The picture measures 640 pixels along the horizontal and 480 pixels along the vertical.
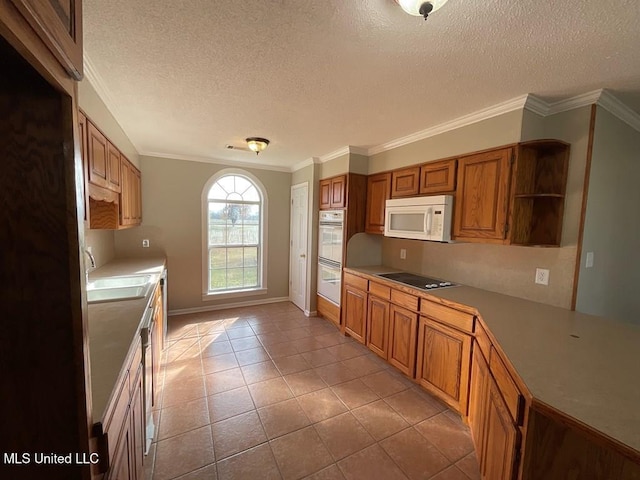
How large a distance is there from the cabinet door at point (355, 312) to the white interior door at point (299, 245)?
1006 mm

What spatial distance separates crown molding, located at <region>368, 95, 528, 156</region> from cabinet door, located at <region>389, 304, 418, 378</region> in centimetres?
170

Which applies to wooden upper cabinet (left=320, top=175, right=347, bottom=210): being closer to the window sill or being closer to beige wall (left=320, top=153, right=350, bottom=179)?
beige wall (left=320, top=153, right=350, bottom=179)

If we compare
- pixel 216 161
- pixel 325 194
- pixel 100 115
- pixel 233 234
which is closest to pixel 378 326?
pixel 325 194

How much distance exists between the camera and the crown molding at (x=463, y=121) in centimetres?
198

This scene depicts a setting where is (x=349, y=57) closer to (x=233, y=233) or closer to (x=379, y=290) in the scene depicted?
(x=379, y=290)

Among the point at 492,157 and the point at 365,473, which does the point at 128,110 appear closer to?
the point at 492,157

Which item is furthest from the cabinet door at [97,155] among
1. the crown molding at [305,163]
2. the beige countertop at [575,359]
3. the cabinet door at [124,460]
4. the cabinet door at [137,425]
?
the beige countertop at [575,359]

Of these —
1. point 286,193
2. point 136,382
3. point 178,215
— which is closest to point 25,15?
point 136,382

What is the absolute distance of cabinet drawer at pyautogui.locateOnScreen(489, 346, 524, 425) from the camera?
115cm

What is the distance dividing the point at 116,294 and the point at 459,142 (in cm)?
303

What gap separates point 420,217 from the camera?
261 centimetres

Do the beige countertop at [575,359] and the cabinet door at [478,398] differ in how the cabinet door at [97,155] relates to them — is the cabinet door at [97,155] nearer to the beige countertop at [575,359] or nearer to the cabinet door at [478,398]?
the beige countertop at [575,359]

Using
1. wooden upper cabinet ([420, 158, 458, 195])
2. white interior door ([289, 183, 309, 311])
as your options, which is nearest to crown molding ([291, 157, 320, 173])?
white interior door ([289, 183, 309, 311])

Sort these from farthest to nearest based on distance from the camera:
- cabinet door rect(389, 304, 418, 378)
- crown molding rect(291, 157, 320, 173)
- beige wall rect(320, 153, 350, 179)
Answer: crown molding rect(291, 157, 320, 173)
beige wall rect(320, 153, 350, 179)
cabinet door rect(389, 304, 418, 378)
